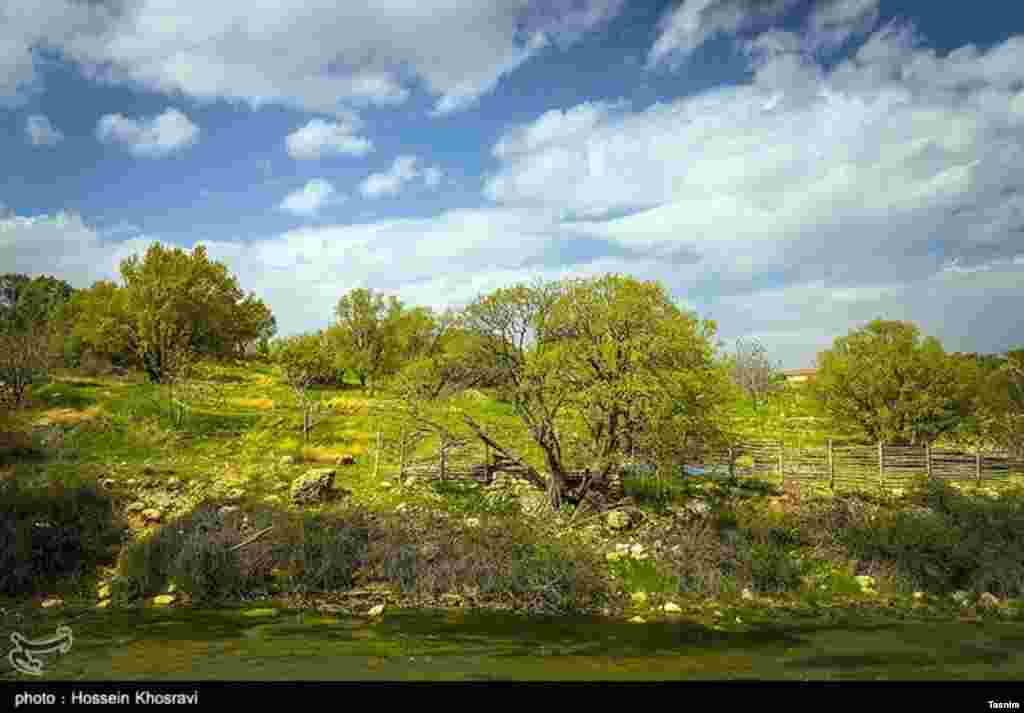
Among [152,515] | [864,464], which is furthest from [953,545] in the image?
[152,515]

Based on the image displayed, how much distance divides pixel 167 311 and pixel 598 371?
3194 centimetres

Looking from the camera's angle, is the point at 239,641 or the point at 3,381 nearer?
the point at 239,641

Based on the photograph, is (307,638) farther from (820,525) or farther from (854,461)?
(854,461)

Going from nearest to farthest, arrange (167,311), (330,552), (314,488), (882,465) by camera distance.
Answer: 1. (330,552)
2. (314,488)
3. (882,465)
4. (167,311)

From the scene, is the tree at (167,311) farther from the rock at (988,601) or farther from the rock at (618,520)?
the rock at (988,601)

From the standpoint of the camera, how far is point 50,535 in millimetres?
21844

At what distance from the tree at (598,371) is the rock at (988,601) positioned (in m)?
8.55

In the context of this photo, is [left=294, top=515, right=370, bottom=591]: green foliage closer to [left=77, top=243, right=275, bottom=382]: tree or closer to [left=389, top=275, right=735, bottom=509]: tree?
[left=389, top=275, right=735, bottom=509]: tree

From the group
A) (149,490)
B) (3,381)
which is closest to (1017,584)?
(149,490)

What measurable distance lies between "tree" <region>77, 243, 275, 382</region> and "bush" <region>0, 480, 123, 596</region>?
20.3 metres

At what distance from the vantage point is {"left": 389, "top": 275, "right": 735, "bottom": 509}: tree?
23.8 m

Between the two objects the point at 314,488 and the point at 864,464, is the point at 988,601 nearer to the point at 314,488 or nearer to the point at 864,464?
the point at 864,464

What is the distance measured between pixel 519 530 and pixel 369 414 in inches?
823
